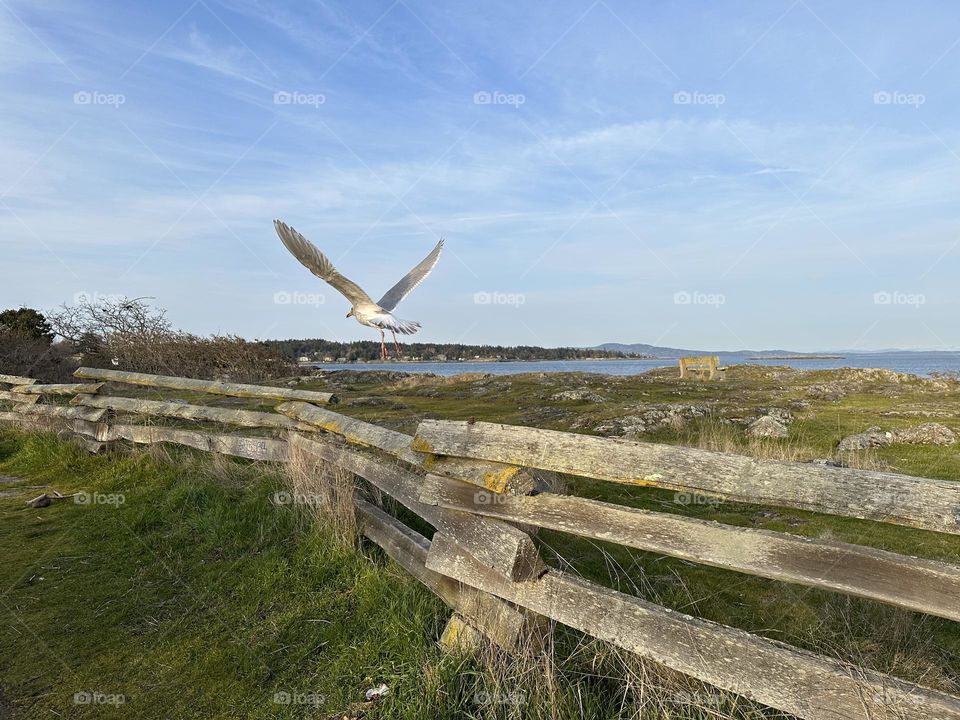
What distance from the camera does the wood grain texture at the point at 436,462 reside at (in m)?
3.19

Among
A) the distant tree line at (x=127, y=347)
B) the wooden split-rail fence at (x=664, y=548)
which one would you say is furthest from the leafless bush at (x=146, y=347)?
the wooden split-rail fence at (x=664, y=548)

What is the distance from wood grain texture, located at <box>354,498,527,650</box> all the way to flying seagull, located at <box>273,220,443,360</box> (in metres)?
3.27

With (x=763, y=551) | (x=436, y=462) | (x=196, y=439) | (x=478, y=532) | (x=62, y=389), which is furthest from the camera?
(x=62, y=389)

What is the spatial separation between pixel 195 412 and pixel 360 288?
9.56ft

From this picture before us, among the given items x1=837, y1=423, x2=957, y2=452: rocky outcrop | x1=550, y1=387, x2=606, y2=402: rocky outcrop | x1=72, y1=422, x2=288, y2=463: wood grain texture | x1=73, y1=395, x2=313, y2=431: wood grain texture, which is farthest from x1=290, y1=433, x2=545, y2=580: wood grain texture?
x1=550, y1=387, x2=606, y2=402: rocky outcrop

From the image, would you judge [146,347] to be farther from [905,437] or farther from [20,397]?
[905,437]

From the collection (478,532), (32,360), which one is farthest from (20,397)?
(478,532)

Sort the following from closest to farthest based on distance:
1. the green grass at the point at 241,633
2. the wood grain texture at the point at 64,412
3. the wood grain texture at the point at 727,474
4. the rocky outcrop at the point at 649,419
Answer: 1. the wood grain texture at the point at 727,474
2. the green grass at the point at 241,633
3. the wood grain texture at the point at 64,412
4. the rocky outcrop at the point at 649,419

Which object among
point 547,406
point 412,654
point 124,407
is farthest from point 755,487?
point 547,406

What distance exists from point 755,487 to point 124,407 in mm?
8869

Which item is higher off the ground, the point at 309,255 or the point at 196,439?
the point at 309,255

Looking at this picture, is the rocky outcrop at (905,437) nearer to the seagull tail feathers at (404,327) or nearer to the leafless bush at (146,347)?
the seagull tail feathers at (404,327)

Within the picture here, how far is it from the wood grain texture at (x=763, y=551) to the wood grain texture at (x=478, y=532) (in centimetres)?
10

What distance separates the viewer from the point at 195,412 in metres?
7.77
